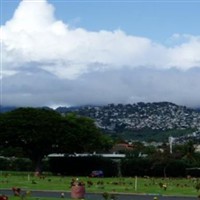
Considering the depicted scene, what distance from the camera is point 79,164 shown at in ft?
182

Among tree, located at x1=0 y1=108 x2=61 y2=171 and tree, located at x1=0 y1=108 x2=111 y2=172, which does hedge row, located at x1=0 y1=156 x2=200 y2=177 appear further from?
tree, located at x1=0 y1=108 x2=61 y2=171

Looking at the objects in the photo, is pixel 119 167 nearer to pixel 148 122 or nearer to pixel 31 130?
pixel 31 130

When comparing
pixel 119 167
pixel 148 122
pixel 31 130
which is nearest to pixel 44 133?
pixel 31 130

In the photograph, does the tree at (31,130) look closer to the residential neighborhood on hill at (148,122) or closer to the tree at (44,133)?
the tree at (44,133)

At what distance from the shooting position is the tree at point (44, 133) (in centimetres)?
5564

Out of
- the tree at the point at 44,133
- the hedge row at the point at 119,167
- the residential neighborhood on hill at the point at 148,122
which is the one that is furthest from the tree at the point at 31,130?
the residential neighborhood on hill at the point at 148,122

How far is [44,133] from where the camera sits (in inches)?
2180

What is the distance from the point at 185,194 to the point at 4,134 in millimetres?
30294

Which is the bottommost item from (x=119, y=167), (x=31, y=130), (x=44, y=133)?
(x=119, y=167)

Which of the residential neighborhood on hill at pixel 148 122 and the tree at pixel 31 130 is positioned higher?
the residential neighborhood on hill at pixel 148 122

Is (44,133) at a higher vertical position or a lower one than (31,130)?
lower

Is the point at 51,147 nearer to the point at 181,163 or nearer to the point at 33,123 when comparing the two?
the point at 33,123

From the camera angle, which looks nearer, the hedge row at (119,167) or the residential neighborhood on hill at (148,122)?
the hedge row at (119,167)

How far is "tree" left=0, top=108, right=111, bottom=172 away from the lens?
55.6 m
